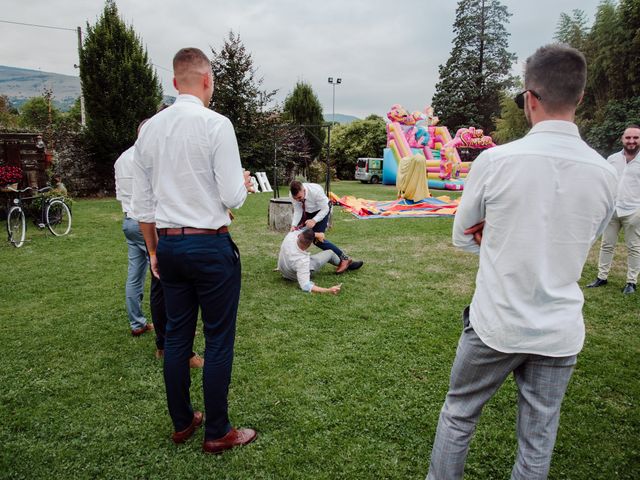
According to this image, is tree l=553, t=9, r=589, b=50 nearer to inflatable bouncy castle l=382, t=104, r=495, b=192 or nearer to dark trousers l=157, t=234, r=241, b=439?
inflatable bouncy castle l=382, t=104, r=495, b=192

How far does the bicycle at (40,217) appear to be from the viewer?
7.18 m

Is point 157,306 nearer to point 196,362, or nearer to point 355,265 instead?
point 196,362

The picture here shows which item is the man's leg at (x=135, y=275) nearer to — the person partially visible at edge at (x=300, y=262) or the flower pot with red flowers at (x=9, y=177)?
the person partially visible at edge at (x=300, y=262)

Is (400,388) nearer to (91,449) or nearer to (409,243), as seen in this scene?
(91,449)

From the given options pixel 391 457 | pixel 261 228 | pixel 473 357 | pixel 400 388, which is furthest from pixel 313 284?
pixel 261 228

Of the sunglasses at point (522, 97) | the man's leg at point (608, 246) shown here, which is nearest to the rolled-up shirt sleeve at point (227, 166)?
the sunglasses at point (522, 97)

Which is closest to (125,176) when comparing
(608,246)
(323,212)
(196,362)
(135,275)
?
(135,275)

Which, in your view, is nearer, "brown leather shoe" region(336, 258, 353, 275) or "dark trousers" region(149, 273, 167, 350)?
"dark trousers" region(149, 273, 167, 350)

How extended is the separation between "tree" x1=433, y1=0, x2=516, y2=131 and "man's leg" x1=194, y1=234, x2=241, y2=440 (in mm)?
35892

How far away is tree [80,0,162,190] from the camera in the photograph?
1430 centimetres

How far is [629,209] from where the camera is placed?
15.9 feet

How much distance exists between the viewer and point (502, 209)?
1.41m

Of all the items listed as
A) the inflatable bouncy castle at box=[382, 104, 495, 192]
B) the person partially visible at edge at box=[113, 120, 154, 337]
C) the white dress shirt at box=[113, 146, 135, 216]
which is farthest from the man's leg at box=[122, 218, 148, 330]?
the inflatable bouncy castle at box=[382, 104, 495, 192]

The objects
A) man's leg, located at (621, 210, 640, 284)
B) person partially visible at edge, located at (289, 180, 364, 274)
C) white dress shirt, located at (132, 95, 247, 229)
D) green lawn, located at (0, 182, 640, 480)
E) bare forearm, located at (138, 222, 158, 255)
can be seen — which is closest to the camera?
white dress shirt, located at (132, 95, 247, 229)
